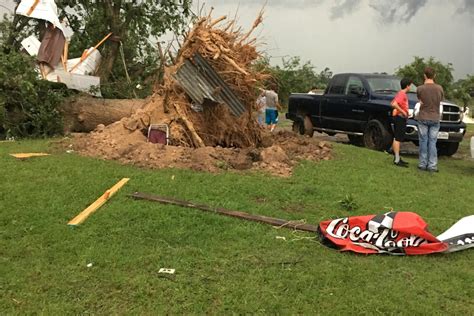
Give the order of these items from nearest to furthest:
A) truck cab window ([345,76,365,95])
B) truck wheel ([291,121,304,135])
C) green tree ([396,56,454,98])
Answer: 1. truck cab window ([345,76,365,95])
2. truck wheel ([291,121,304,135])
3. green tree ([396,56,454,98])

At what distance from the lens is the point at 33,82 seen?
1130 centimetres

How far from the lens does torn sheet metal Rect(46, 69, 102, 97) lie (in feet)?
43.4

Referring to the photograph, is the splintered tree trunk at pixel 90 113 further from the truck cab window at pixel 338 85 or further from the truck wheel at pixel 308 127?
the truck cab window at pixel 338 85

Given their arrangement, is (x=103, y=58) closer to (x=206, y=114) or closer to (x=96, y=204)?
(x=206, y=114)

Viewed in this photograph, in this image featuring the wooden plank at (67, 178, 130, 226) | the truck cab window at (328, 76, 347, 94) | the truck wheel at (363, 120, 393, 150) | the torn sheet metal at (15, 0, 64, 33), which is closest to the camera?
the wooden plank at (67, 178, 130, 226)

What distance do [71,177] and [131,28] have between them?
14.0 metres

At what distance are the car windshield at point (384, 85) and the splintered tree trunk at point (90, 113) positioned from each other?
5.74 meters

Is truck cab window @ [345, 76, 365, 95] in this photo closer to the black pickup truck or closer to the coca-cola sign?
the black pickup truck

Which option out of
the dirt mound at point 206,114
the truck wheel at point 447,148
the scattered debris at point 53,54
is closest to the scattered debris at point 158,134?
the dirt mound at point 206,114

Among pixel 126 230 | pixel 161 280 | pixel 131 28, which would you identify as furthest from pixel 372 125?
pixel 131 28

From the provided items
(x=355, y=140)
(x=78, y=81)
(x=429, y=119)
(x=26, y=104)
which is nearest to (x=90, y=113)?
(x=26, y=104)

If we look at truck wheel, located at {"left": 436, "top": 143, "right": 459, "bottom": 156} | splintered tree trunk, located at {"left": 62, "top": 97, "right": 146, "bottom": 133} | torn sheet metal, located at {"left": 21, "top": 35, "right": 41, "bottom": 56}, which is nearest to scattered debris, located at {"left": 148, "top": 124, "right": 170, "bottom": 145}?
splintered tree trunk, located at {"left": 62, "top": 97, "right": 146, "bottom": 133}

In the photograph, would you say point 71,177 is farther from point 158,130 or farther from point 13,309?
point 13,309

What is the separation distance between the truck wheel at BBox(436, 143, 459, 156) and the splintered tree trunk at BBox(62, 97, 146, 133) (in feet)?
24.6
